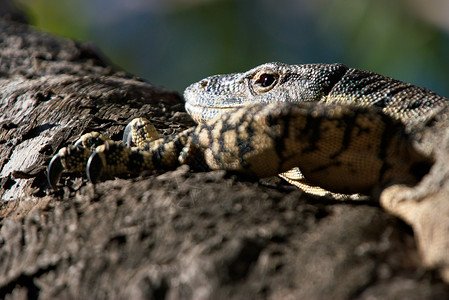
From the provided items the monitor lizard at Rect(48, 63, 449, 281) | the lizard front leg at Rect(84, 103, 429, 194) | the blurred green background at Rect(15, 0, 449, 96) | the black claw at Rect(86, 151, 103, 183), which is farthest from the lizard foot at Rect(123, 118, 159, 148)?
the blurred green background at Rect(15, 0, 449, 96)

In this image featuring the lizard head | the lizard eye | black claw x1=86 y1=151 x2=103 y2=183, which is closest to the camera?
black claw x1=86 y1=151 x2=103 y2=183

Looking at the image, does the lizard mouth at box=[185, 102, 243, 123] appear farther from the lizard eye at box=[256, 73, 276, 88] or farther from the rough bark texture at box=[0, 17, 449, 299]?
the rough bark texture at box=[0, 17, 449, 299]

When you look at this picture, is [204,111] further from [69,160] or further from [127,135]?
[69,160]

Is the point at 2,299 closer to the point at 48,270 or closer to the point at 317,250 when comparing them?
the point at 48,270

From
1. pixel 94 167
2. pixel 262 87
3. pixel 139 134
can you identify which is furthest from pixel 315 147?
pixel 94 167

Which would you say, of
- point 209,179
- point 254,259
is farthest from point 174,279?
point 209,179

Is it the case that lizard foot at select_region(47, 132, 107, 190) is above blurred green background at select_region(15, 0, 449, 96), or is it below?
below
